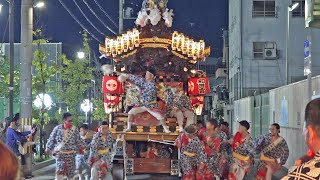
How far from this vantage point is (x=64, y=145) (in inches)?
530

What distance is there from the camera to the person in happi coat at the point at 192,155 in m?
12.8

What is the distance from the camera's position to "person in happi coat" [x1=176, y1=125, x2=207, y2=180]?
12766 millimetres

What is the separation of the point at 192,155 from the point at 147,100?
109 inches

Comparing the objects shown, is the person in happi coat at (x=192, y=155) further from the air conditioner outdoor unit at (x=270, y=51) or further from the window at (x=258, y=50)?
the window at (x=258, y=50)

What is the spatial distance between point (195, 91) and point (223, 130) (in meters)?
2.12

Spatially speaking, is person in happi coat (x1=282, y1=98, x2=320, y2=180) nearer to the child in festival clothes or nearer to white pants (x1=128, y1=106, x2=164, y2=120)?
the child in festival clothes

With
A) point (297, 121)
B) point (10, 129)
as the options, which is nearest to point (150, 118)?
point (10, 129)

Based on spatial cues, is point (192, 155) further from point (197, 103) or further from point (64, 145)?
point (197, 103)

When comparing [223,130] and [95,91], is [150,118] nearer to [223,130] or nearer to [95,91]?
[223,130]

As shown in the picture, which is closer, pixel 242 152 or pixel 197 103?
pixel 242 152

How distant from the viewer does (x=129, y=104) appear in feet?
53.4

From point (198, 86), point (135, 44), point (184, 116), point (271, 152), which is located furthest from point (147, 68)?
point (271, 152)

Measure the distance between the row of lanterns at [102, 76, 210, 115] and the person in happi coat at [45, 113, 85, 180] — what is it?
250cm

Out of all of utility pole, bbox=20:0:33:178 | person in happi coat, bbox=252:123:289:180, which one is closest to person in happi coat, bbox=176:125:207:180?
person in happi coat, bbox=252:123:289:180
